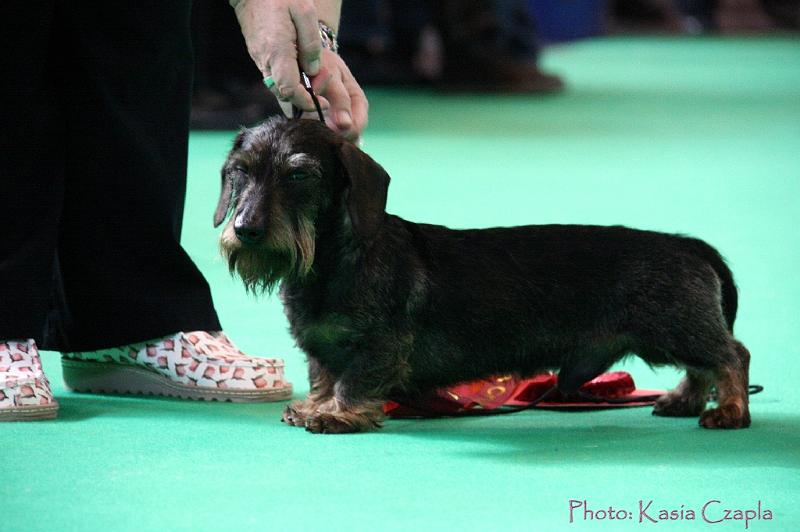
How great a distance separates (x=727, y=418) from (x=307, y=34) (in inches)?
47.0

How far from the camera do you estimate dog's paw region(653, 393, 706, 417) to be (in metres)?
2.96

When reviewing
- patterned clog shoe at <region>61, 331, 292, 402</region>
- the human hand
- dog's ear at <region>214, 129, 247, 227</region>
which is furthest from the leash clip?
patterned clog shoe at <region>61, 331, 292, 402</region>

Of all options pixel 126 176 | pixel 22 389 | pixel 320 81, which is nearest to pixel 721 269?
pixel 320 81

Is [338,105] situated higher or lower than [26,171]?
higher

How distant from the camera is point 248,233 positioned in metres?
2.55

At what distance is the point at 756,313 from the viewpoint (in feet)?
13.1

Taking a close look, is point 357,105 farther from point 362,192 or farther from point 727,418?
point 727,418

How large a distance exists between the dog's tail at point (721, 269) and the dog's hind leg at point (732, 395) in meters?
0.13

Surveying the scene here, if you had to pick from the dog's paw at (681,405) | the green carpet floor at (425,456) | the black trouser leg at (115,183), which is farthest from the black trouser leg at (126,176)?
the dog's paw at (681,405)

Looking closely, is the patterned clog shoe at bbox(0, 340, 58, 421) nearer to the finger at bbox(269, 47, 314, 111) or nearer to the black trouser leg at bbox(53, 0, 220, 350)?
the black trouser leg at bbox(53, 0, 220, 350)

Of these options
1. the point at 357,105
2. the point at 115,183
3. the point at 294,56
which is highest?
the point at 294,56

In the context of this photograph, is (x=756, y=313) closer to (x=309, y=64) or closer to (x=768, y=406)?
(x=768, y=406)

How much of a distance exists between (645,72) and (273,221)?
10.5 meters

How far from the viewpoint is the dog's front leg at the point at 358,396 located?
2.73 m
